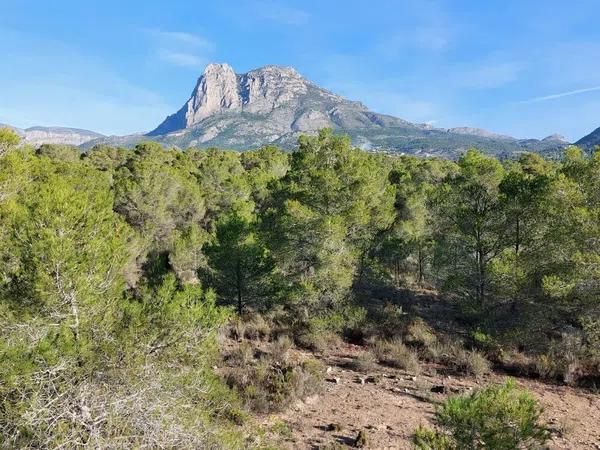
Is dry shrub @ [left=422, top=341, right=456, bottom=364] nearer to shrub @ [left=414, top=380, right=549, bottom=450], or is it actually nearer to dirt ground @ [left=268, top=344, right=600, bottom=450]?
dirt ground @ [left=268, top=344, right=600, bottom=450]

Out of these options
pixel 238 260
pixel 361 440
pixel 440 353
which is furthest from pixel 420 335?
pixel 361 440

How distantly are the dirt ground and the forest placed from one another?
0.57m

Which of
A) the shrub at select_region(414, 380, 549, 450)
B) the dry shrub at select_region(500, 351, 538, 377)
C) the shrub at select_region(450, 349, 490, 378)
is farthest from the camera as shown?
the dry shrub at select_region(500, 351, 538, 377)

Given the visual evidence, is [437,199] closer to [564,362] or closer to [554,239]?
[554,239]

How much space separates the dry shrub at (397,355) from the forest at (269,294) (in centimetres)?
7

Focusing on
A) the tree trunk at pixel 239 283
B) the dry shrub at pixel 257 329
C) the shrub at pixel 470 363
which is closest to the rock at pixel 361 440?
the shrub at pixel 470 363

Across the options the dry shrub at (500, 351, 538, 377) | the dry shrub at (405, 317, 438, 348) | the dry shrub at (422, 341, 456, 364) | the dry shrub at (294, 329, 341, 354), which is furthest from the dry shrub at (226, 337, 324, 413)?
the dry shrub at (500, 351, 538, 377)

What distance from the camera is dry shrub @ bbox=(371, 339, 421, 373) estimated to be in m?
14.4

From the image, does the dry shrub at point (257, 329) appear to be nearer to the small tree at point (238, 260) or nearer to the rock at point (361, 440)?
the small tree at point (238, 260)

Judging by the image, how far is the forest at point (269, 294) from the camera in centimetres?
536

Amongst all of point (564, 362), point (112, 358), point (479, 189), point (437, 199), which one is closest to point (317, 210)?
point (437, 199)

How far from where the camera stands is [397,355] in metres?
15.1

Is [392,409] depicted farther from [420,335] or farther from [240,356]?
[420,335]

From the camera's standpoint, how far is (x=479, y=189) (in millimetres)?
15977
